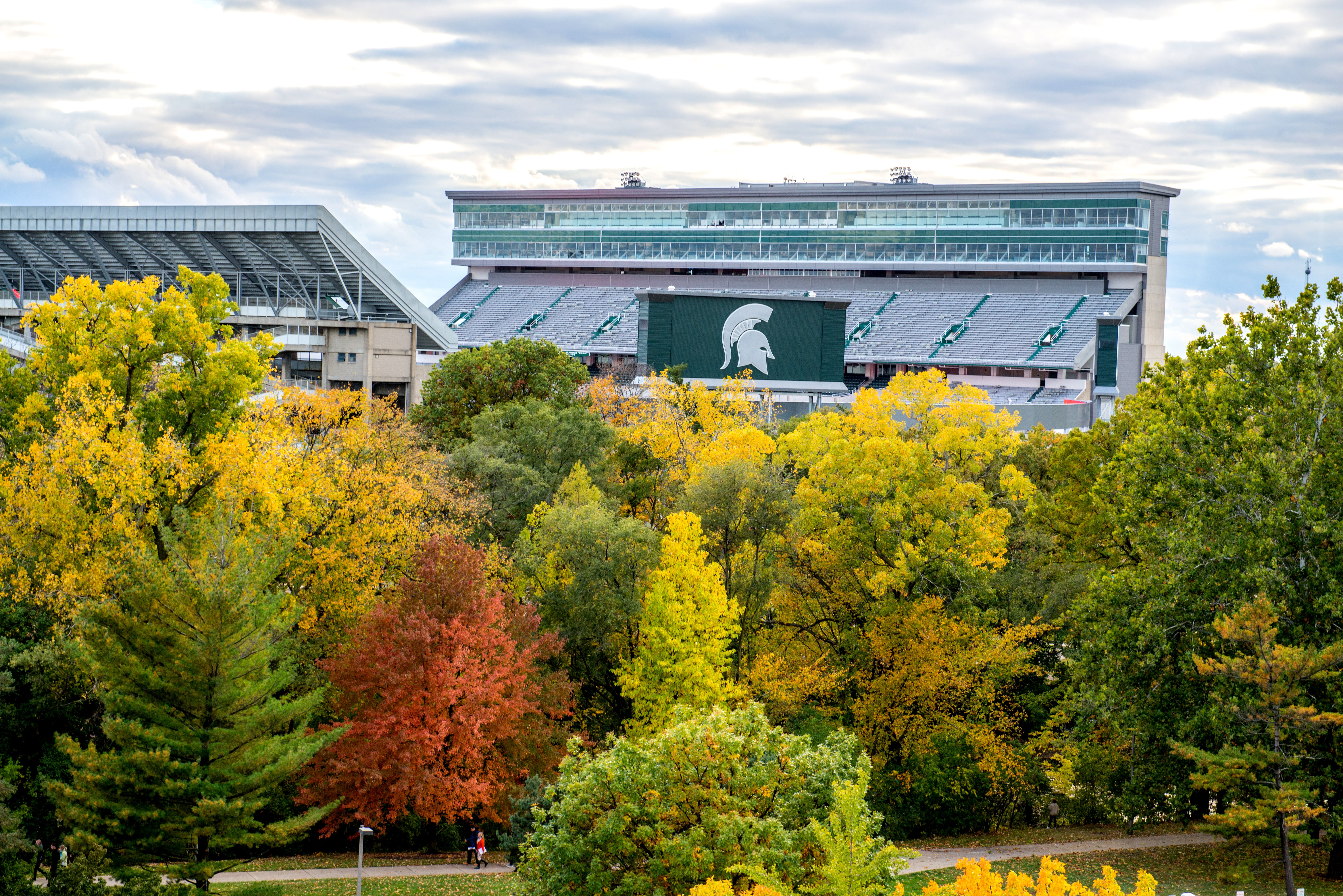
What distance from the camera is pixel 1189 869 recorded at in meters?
28.6

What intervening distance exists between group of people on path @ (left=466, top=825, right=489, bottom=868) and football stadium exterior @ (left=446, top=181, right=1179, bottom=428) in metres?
63.9

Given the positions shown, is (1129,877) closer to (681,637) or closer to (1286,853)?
(1286,853)

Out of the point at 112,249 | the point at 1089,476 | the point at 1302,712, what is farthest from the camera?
the point at 112,249

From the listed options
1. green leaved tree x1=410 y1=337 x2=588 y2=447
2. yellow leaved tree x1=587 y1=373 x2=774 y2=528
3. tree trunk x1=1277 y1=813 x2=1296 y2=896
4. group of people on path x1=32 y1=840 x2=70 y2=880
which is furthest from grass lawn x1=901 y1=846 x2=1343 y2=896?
green leaved tree x1=410 y1=337 x2=588 y2=447

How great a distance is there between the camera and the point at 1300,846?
30328 mm

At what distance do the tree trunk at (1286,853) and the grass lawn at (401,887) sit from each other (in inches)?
563

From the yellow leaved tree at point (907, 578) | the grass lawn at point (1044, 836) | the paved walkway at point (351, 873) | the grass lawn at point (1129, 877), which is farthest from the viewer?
the yellow leaved tree at point (907, 578)

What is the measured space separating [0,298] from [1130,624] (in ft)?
264

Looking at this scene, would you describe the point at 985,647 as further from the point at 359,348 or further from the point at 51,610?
the point at 359,348

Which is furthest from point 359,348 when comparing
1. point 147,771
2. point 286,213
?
point 147,771

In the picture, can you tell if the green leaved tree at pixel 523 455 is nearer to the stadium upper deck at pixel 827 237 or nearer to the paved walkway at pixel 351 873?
the paved walkway at pixel 351 873

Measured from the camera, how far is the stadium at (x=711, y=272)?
7225cm

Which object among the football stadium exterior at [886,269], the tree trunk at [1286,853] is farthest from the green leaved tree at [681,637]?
the football stadium exterior at [886,269]

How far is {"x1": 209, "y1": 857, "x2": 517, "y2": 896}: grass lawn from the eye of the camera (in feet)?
85.6
